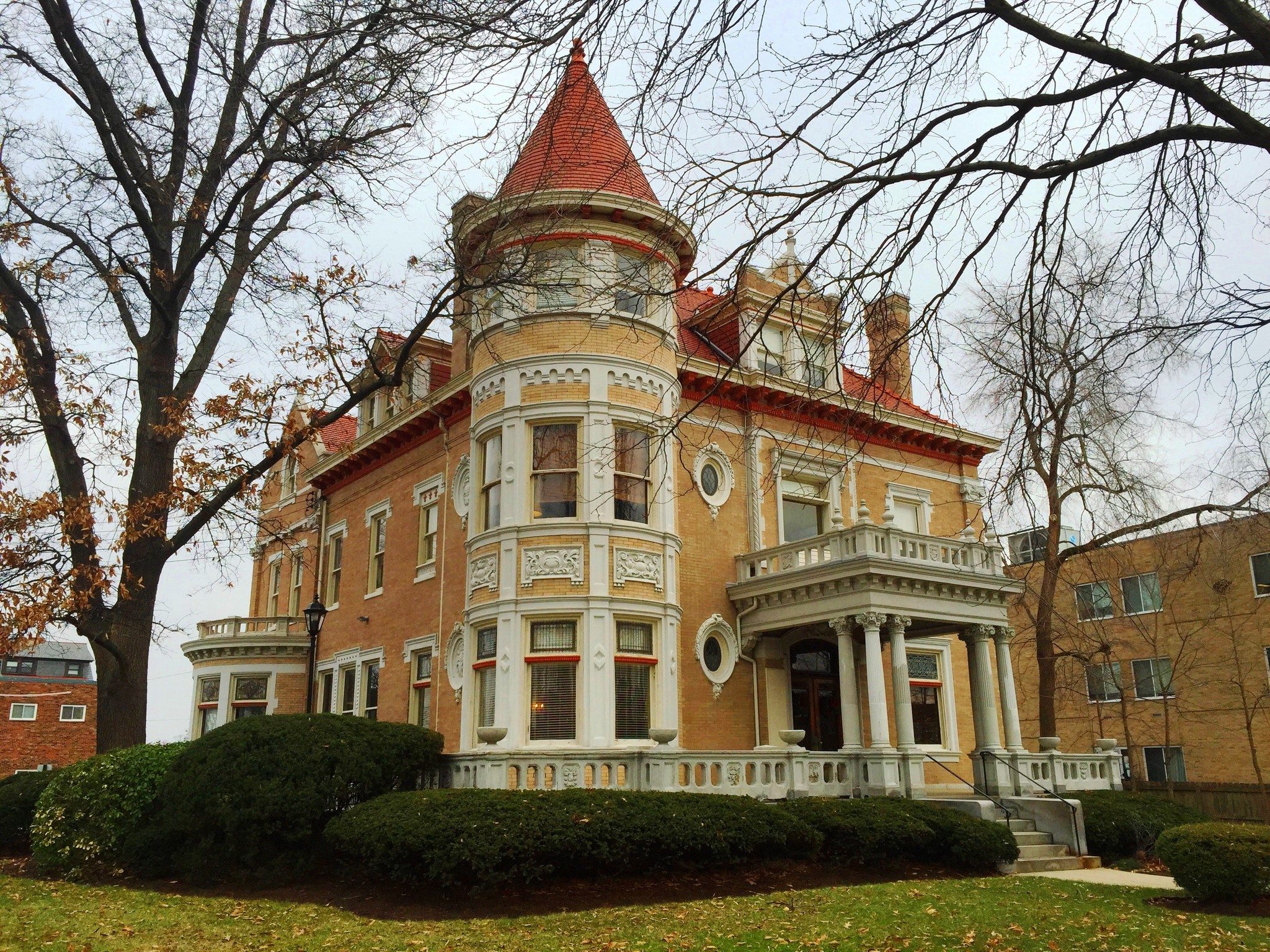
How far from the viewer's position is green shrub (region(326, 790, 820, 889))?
12.4 meters

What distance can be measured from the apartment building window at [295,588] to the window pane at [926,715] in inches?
727

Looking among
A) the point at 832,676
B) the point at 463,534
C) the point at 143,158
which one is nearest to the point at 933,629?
the point at 832,676

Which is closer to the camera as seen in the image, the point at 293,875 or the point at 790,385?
the point at 293,875

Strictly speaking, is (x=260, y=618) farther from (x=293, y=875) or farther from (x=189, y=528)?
(x=293, y=875)

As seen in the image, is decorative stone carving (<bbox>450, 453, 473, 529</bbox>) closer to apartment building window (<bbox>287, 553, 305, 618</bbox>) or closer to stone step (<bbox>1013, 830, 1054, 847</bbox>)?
apartment building window (<bbox>287, 553, 305, 618</bbox>)

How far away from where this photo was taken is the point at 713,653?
21734 millimetres

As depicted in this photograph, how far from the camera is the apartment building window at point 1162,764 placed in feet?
121

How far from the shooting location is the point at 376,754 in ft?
50.6

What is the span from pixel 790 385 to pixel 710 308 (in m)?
14.5

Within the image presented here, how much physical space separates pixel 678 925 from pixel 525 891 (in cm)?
258

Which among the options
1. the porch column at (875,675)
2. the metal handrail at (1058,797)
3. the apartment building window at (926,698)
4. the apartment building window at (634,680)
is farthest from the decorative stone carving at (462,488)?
the metal handrail at (1058,797)

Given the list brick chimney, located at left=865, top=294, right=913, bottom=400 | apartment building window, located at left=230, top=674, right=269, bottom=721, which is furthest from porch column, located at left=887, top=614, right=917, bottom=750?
apartment building window, located at left=230, top=674, right=269, bottom=721

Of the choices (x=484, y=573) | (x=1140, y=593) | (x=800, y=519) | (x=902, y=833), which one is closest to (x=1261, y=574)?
(x=1140, y=593)

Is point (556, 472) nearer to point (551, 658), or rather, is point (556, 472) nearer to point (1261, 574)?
point (551, 658)
